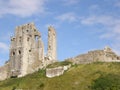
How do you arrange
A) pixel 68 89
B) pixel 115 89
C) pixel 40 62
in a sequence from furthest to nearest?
pixel 40 62 → pixel 68 89 → pixel 115 89

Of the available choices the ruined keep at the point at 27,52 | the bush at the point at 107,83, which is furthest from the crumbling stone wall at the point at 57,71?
the ruined keep at the point at 27,52

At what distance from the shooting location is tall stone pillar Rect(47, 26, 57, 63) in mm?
102387

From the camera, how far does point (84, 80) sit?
7238 centimetres

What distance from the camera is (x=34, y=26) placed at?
104m

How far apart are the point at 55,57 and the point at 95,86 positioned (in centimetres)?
3730

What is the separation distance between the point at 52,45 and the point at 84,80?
32607mm

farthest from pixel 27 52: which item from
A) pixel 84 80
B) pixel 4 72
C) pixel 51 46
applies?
pixel 84 80

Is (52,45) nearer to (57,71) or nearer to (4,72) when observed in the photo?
(4,72)

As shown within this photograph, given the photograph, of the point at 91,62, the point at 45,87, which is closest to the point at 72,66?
the point at 91,62

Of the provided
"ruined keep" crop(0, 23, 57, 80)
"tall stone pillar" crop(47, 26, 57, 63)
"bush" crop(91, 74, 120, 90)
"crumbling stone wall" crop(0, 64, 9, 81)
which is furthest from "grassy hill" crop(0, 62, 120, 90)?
"crumbling stone wall" crop(0, 64, 9, 81)

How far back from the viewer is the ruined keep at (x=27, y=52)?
100188 millimetres

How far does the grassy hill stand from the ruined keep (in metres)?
18.2

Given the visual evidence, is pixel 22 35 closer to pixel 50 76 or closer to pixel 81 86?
pixel 50 76

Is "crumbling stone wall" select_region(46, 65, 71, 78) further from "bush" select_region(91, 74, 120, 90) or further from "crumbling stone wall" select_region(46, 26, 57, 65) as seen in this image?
"crumbling stone wall" select_region(46, 26, 57, 65)
